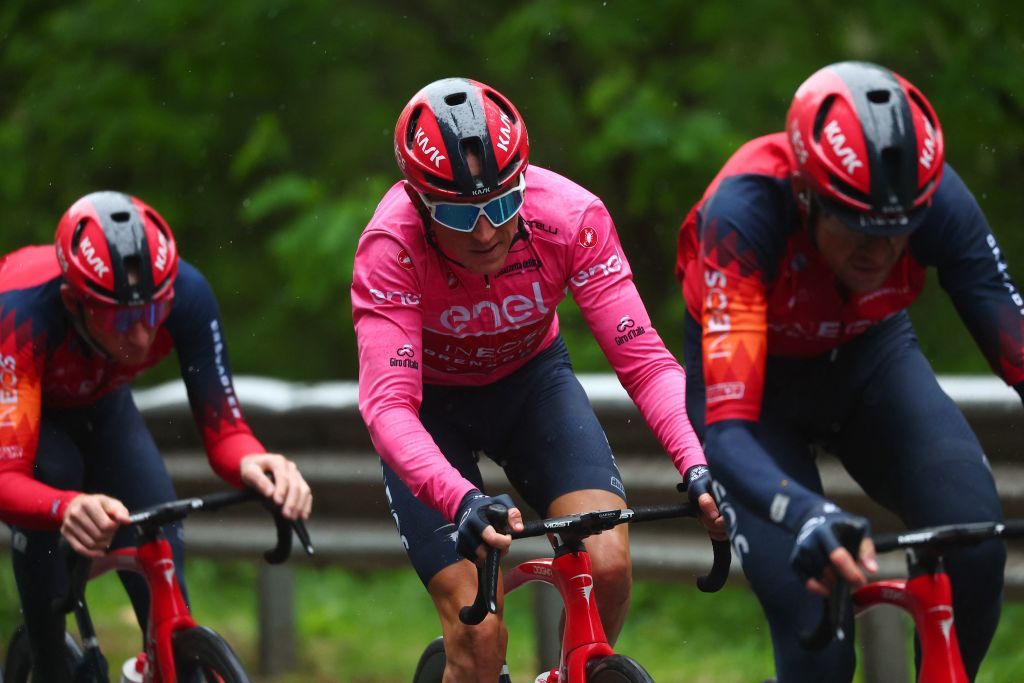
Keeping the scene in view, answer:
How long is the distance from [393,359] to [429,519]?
549mm

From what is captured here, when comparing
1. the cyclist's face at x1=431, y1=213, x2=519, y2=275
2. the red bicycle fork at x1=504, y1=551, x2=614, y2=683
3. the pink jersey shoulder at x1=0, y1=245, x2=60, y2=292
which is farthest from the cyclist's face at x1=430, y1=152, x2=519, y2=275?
the pink jersey shoulder at x1=0, y1=245, x2=60, y2=292

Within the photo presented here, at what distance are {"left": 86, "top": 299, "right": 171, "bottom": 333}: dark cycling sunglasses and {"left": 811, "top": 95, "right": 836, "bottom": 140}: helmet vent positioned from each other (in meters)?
2.71

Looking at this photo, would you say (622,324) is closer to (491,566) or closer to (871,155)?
(491,566)

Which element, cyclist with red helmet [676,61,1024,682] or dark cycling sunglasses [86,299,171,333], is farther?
dark cycling sunglasses [86,299,171,333]

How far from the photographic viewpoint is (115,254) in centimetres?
567

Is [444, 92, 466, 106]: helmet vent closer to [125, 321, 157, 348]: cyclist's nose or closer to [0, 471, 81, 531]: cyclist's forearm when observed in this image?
[125, 321, 157, 348]: cyclist's nose

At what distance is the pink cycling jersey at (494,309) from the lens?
485 cm

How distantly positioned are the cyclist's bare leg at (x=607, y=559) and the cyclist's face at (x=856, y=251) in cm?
129

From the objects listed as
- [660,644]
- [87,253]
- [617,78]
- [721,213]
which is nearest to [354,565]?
[660,644]

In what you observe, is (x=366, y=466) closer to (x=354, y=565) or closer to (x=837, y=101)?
Result: (x=354, y=565)

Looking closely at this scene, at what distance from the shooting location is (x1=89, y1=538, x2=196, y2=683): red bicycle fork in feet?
17.7

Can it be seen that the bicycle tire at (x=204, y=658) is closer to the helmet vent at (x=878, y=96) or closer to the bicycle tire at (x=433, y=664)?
the bicycle tire at (x=433, y=664)

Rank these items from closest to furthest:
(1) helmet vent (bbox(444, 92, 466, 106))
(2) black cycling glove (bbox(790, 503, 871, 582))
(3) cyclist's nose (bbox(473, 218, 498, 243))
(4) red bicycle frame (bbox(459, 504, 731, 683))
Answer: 1. (2) black cycling glove (bbox(790, 503, 871, 582))
2. (4) red bicycle frame (bbox(459, 504, 731, 683))
3. (3) cyclist's nose (bbox(473, 218, 498, 243))
4. (1) helmet vent (bbox(444, 92, 466, 106))

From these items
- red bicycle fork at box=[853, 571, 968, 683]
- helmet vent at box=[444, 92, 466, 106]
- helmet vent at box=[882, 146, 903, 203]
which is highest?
helmet vent at box=[444, 92, 466, 106]
